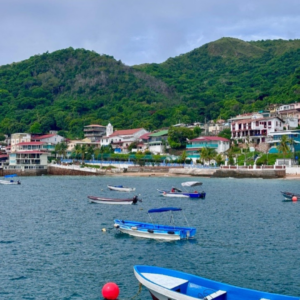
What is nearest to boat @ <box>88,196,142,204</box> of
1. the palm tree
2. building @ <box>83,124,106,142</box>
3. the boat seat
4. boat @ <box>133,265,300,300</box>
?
boat @ <box>133,265,300,300</box>

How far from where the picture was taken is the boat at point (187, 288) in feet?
54.6

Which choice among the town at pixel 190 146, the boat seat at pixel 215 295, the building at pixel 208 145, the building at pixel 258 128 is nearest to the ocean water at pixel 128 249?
the boat seat at pixel 215 295

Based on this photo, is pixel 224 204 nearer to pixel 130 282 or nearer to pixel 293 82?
pixel 130 282

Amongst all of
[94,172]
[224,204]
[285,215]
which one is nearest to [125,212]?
[224,204]

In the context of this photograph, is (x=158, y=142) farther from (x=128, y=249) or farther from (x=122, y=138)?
(x=128, y=249)

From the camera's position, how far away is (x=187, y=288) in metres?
18.0

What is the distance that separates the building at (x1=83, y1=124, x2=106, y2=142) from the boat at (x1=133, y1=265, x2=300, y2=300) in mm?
128907

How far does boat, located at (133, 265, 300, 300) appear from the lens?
16656mm

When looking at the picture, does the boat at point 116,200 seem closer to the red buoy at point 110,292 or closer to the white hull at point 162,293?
the red buoy at point 110,292

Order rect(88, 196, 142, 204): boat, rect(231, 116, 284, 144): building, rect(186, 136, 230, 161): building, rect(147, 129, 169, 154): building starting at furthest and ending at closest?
rect(147, 129, 169, 154): building → rect(186, 136, 230, 161): building → rect(231, 116, 284, 144): building → rect(88, 196, 142, 204): boat

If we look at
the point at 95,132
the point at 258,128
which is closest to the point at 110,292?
the point at 258,128

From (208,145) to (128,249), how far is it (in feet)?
275

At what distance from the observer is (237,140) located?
113250 millimetres

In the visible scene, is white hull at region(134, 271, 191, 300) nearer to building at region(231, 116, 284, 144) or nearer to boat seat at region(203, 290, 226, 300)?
boat seat at region(203, 290, 226, 300)
